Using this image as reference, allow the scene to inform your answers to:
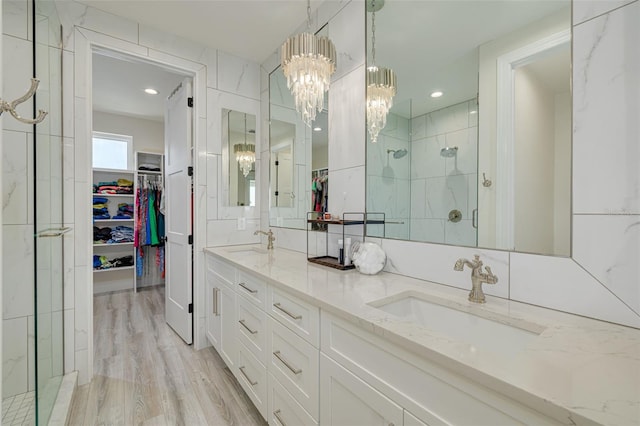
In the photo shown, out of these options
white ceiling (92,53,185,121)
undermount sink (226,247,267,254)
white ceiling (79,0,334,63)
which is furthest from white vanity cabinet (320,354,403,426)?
white ceiling (92,53,185,121)

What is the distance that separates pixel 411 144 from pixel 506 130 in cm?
45

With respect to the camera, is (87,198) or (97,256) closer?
(87,198)

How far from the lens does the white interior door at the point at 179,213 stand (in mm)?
2473

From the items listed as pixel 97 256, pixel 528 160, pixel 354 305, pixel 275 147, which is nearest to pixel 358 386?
pixel 354 305

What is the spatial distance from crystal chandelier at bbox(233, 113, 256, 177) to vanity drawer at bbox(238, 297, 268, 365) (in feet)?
4.50

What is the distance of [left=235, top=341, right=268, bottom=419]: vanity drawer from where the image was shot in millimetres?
1478

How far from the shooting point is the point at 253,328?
1.59 metres

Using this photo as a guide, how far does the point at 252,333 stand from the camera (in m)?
1.60

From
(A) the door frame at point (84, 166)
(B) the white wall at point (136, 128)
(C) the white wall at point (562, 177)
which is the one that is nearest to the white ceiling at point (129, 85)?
(B) the white wall at point (136, 128)

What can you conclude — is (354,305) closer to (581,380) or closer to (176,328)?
(581,380)

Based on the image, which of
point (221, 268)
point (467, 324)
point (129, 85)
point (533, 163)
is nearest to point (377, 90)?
point (533, 163)

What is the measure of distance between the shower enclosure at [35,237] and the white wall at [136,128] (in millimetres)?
2759

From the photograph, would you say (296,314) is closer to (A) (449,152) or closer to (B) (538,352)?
(B) (538,352)

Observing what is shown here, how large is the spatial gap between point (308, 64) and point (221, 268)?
1547 mm
